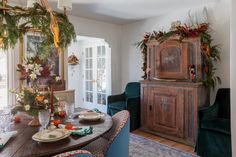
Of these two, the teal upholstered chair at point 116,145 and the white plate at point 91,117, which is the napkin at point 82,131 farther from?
the white plate at point 91,117

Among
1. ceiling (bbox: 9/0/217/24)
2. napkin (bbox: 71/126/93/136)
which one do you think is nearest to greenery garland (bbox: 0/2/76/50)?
napkin (bbox: 71/126/93/136)

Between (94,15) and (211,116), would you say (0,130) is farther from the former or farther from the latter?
(94,15)

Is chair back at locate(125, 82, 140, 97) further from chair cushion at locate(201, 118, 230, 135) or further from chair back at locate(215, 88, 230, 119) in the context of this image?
chair cushion at locate(201, 118, 230, 135)

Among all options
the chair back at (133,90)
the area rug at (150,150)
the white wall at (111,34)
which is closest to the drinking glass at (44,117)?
the area rug at (150,150)

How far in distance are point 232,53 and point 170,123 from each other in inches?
84.2

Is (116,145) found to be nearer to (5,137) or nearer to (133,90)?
(5,137)

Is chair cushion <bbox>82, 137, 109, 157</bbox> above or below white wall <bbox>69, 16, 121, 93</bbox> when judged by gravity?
below

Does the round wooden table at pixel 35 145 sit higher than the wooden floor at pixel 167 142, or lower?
A: higher

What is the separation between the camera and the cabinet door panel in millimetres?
3504

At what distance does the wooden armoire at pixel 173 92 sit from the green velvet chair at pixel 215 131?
0.26 m

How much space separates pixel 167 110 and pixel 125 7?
2.10 metres

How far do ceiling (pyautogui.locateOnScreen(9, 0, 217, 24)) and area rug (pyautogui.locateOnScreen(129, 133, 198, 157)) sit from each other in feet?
8.07

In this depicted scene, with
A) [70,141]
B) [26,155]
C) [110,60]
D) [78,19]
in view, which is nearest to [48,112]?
[70,141]

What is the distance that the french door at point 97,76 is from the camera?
554cm
